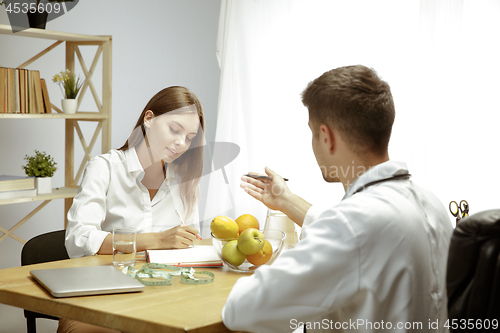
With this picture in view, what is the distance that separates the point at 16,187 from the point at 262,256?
164 cm

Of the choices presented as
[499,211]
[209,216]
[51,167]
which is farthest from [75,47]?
[499,211]

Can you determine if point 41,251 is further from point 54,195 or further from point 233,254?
point 233,254

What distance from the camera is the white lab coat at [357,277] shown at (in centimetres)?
93

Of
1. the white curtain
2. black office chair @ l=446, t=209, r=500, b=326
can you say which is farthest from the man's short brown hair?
the white curtain

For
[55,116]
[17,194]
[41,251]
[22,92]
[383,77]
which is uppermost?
[383,77]

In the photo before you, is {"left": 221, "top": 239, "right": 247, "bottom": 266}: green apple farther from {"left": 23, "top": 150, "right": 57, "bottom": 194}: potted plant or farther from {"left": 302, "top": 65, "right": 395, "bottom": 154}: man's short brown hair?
{"left": 23, "top": 150, "right": 57, "bottom": 194}: potted plant

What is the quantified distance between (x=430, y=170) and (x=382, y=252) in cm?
143

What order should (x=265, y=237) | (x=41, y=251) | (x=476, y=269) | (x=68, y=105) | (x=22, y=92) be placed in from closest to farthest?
(x=476, y=269), (x=265, y=237), (x=41, y=251), (x=22, y=92), (x=68, y=105)

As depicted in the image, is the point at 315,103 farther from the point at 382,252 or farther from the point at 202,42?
the point at 202,42

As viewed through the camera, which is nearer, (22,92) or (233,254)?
(233,254)

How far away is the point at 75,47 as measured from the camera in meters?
2.74

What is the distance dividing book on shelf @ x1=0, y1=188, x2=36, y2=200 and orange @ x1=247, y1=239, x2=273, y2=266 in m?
1.59

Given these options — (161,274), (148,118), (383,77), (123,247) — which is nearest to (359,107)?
(161,274)

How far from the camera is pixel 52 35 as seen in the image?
253 cm
